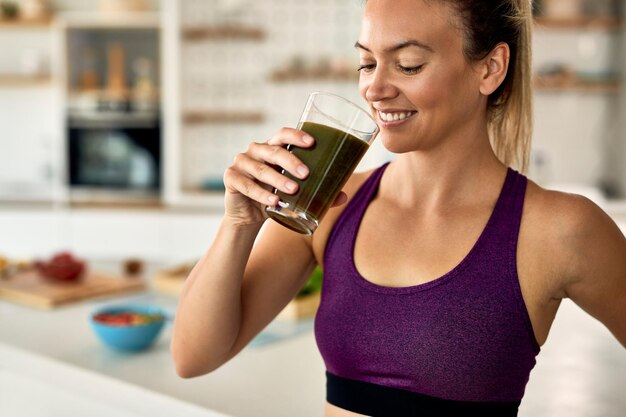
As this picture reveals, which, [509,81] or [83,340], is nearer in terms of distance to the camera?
[509,81]

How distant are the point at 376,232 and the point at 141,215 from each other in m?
3.96

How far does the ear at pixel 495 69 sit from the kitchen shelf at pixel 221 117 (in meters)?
4.04

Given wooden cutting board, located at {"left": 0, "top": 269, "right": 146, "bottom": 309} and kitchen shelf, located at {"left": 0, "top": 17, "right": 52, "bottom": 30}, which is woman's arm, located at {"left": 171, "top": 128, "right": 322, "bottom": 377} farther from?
kitchen shelf, located at {"left": 0, "top": 17, "right": 52, "bottom": 30}

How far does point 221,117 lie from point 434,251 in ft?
13.4

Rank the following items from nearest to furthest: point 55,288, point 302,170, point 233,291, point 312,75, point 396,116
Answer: point 302,170, point 396,116, point 233,291, point 55,288, point 312,75

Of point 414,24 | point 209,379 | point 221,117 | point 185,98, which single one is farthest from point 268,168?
point 185,98

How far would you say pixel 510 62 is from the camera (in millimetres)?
1246

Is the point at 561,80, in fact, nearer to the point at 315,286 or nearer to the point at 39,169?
the point at 315,286

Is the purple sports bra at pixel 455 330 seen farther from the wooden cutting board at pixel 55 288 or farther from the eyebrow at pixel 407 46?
the wooden cutting board at pixel 55 288

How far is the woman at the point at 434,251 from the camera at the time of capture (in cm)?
111

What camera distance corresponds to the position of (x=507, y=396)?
1169mm

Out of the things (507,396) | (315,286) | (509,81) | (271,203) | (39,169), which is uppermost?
(509,81)

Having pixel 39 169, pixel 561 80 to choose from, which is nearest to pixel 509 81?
pixel 561 80

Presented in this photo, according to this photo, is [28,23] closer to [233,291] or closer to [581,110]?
[581,110]
